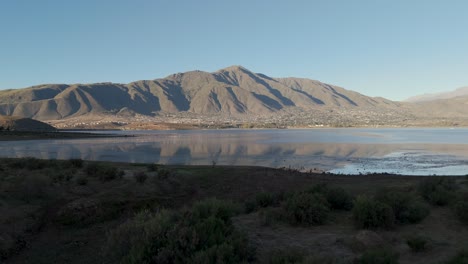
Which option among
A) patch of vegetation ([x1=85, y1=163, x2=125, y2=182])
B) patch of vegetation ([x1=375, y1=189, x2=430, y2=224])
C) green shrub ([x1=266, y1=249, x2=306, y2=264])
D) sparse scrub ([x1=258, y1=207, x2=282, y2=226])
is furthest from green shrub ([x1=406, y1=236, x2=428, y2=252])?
patch of vegetation ([x1=85, y1=163, x2=125, y2=182])

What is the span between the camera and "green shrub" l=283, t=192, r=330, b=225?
33.4ft

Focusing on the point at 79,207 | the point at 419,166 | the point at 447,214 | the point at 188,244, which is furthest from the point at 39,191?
the point at 419,166

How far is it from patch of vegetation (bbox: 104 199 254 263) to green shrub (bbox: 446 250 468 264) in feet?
12.2

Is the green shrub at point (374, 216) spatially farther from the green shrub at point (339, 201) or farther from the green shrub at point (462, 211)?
the green shrub at point (339, 201)

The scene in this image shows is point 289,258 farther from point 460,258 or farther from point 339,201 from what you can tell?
point 339,201

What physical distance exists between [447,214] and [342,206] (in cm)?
309

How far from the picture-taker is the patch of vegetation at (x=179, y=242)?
6.59 metres

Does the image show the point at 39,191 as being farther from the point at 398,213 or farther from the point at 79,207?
the point at 398,213

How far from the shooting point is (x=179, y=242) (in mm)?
6934

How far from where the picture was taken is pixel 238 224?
10.4 meters

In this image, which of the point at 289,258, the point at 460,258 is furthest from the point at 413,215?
the point at 289,258

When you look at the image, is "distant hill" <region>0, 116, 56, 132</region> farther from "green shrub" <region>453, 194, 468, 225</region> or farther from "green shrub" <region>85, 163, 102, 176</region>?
"green shrub" <region>453, 194, 468, 225</region>

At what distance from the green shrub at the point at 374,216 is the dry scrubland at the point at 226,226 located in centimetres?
3

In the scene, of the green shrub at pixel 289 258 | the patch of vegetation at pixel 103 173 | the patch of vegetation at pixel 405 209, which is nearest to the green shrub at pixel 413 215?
the patch of vegetation at pixel 405 209
